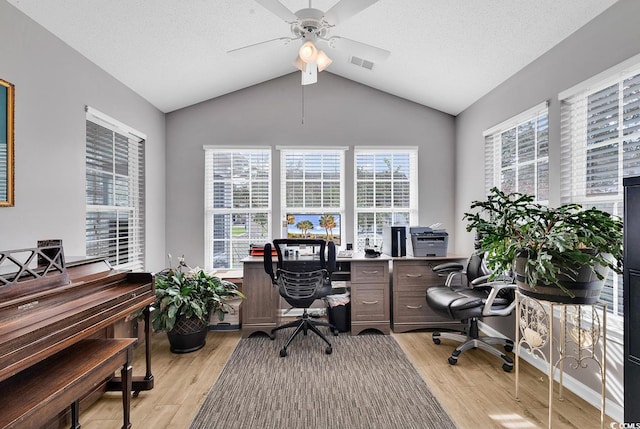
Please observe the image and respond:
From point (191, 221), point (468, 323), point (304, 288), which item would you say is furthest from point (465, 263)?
point (191, 221)

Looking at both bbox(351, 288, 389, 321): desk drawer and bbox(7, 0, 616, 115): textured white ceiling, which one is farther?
bbox(351, 288, 389, 321): desk drawer

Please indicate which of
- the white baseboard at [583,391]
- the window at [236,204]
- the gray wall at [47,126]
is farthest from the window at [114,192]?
the white baseboard at [583,391]

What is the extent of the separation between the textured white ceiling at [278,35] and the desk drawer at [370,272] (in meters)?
2.06

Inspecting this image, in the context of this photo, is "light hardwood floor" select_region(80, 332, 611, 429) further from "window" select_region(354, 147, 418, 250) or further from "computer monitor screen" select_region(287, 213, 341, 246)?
"window" select_region(354, 147, 418, 250)

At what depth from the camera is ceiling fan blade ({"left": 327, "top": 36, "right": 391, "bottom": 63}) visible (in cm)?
209

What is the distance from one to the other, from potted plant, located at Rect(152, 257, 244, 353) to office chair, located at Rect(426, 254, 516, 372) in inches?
77.8

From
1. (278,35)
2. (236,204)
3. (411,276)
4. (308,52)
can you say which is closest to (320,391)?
(411,276)

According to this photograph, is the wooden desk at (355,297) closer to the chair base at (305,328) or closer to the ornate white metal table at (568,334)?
the chair base at (305,328)

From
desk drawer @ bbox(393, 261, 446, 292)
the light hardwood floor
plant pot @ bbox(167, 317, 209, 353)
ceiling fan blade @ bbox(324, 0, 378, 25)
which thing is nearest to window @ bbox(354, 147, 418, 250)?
desk drawer @ bbox(393, 261, 446, 292)

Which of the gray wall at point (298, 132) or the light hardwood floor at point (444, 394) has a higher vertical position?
the gray wall at point (298, 132)

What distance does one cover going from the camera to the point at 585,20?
7.04 ft

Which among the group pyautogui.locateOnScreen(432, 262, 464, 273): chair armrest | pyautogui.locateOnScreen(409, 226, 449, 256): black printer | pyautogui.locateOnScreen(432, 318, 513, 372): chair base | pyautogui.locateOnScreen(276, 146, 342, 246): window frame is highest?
pyautogui.locateOnScreen(276, 146, 342, 246): window frame

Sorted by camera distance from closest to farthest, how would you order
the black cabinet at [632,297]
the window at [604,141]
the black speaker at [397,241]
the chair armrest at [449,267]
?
the black cabinet at [632,297], the window at [604,141], the chair armrest at [449,267], the black speaker at [397,241]

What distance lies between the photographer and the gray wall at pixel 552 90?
1.94m
